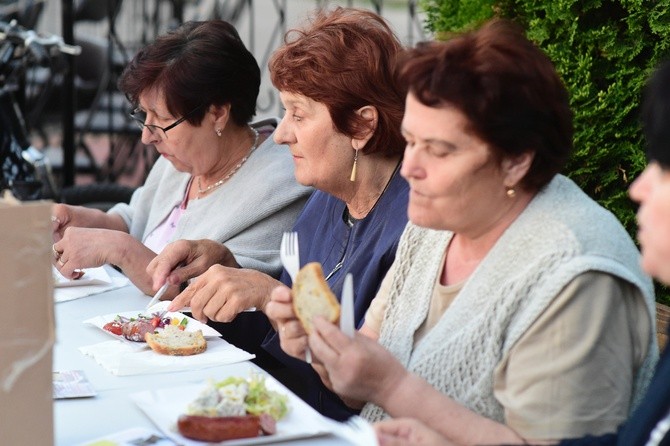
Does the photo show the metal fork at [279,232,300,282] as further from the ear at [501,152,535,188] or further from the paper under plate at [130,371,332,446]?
the ear at [501,152,535,188]

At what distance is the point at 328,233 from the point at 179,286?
50 cm

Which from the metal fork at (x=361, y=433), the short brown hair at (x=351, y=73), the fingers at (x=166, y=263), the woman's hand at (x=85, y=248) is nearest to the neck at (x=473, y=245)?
the metal fork at (x=361, y=433)

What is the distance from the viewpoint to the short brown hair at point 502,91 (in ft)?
6.18

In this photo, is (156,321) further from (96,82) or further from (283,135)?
(96,82)

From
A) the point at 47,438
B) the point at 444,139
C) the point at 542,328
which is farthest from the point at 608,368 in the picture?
the point at 47,438

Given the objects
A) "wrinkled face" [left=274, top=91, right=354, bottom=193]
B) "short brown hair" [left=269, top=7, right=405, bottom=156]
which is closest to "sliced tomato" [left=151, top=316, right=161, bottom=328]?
"wrinkled face" [left=274, top=91, right=354, bottom=193]

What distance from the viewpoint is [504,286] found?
6.24 ft

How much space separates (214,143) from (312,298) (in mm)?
1631

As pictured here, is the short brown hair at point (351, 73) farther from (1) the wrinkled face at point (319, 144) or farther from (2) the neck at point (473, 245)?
(2) the neck at point (473, 245)

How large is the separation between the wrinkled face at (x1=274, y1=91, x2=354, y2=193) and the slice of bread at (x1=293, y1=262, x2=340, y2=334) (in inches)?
35.4

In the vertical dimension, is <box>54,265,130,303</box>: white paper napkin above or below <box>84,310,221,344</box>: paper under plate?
below

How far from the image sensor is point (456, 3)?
3.38 meters

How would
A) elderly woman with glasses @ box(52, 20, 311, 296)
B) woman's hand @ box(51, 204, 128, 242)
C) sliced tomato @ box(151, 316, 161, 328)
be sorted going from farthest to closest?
woman's hand @ box(51, 204, 128, 242), elderly woman with glasses @ box(52, 20, 311, 296), sliced tomato @ box(151, 316, 161, 328)

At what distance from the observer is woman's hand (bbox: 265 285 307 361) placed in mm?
1959
